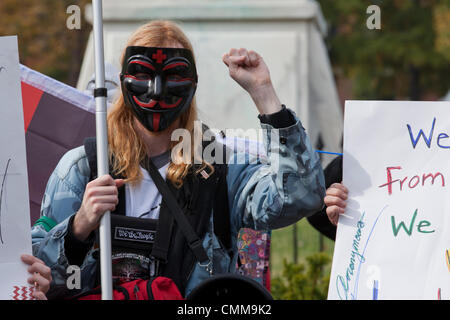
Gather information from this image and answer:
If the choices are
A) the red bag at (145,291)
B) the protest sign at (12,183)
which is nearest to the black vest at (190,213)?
the red bag at (145,291)

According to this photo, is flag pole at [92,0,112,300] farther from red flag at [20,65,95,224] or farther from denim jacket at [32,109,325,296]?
red flag at [20,65,95,224]

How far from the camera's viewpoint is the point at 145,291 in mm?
2484

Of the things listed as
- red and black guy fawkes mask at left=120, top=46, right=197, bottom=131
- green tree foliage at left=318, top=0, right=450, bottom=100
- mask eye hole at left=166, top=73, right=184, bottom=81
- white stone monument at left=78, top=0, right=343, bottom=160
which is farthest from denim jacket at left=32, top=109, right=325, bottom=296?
green tree foliage at left=318, top=0, right=450, bottom=100

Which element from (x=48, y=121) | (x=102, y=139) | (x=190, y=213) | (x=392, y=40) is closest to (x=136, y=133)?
(x=190, y=213)

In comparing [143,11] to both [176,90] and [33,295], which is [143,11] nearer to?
[176,90]

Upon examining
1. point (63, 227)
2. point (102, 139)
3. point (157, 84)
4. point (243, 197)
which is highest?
point (157, 84)

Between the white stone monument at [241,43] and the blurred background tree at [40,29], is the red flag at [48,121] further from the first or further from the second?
the blurred background tree at [40,29]

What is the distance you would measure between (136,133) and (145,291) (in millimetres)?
702

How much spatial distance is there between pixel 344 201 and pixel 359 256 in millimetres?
211

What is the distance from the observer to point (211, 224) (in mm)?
2748

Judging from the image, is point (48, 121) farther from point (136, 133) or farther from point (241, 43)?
point (241, 43)

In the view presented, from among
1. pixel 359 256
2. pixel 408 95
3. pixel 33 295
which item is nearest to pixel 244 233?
pixel 359 256

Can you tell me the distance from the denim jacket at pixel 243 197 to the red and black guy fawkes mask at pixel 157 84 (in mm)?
293

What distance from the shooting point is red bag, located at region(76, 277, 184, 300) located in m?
2.47
